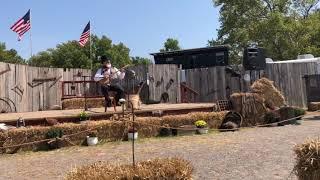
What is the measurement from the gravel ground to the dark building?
62.4 feet

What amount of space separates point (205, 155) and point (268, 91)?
7.48 m

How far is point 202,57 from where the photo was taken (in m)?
35.0

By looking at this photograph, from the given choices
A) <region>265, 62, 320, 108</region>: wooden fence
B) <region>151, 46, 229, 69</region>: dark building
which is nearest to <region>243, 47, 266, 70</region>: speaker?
<region>265, 62, 320, 108</region>: wooden fence

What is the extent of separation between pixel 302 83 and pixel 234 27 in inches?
1020

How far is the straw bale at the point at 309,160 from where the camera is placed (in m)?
5.72

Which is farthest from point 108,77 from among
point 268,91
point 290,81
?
point 290,81

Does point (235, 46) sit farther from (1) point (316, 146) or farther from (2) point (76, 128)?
(1) point (316, 146)

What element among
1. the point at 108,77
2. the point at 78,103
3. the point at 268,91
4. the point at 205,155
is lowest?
the point at 205,155

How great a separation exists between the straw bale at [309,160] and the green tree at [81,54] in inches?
1985

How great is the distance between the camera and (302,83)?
25641mm

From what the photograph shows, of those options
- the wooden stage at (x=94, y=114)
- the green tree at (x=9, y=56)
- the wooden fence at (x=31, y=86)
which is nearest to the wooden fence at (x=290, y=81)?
the wooden stage at (x=94, y=114)

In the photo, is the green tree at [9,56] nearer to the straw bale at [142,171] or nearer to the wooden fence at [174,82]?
the wooden fence at [174,82]

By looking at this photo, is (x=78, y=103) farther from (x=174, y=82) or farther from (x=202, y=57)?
(x=202, y=57)

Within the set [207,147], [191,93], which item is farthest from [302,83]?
[207,147]
